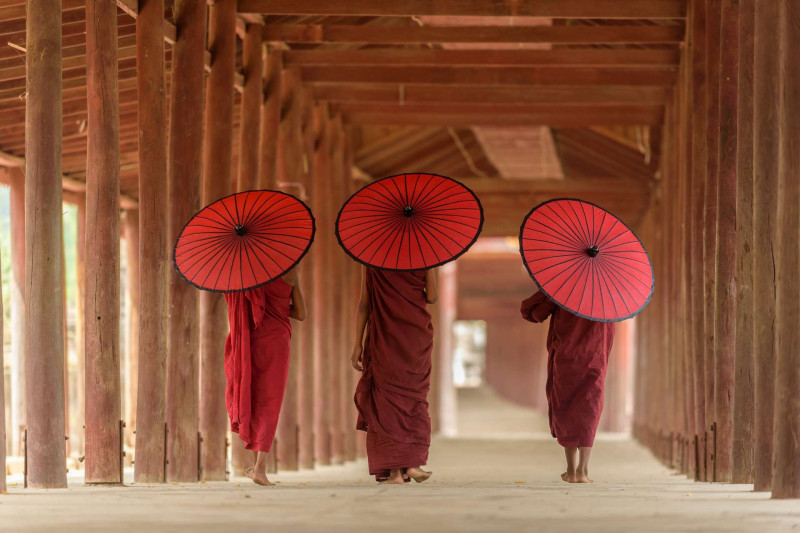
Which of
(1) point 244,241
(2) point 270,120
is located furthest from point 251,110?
(1) point 244,241

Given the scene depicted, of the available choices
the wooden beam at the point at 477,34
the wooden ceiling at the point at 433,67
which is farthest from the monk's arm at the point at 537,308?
the wooden beam at the point at 477,34

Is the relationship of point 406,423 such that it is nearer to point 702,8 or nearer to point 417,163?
point 702,8

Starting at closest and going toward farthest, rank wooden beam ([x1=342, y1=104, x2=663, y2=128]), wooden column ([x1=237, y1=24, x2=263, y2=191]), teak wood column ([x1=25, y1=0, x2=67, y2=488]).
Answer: teak wood column ([x1=25, y1=0, x2=67, y2=488]) < wooden column ([x1=237, y1=24, x2=263, y2=191]) < wooden beam ([x1=342, y1=104, x2=663, y2=128])

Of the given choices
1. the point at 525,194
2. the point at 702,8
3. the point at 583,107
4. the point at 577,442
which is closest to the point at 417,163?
the point at 525,194

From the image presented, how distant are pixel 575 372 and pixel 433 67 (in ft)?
22.4

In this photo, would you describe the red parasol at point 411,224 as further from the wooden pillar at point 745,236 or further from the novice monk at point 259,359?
the wooden pillar at point 745,236

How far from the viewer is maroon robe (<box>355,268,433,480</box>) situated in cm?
724

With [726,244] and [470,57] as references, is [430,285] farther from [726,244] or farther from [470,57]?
[470,57]

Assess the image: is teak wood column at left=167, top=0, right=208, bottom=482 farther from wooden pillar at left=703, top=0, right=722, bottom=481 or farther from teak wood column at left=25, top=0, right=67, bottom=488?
wooden pillar at left=703, top=0, right=722, bottom=481

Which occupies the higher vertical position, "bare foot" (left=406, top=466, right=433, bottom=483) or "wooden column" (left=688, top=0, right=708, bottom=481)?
"wooden column" (left=688, top=0, right=708, bottom=481)

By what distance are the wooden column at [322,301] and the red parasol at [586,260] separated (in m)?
7.48

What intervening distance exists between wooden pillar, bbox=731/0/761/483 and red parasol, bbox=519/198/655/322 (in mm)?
584

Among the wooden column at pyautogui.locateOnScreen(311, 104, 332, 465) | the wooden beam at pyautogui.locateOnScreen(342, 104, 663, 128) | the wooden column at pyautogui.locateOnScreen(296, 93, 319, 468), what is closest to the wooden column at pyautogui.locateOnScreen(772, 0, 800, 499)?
the wooden column at pyautogui.locateOnScreen(296, 93, 319, 468)

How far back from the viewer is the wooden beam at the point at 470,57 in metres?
13.0
